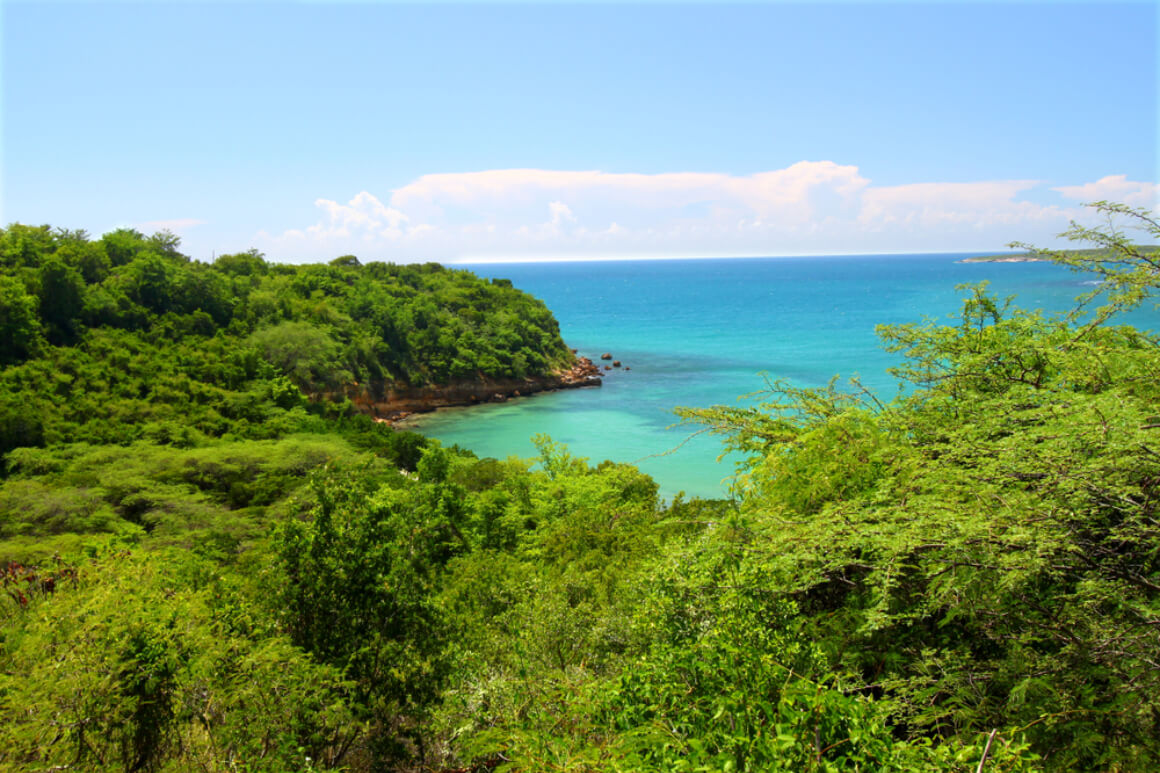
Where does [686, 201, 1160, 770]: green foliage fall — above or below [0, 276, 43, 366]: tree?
below

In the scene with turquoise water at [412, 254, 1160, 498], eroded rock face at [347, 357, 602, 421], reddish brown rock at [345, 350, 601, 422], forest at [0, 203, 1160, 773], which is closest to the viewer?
forest at [0, 203, 1160, 773]

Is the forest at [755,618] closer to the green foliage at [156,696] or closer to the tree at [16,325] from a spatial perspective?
the green foliage at [156,696]

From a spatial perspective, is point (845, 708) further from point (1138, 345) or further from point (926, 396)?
point (1138, 345)

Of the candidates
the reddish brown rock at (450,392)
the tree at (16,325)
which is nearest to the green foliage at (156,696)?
the tree at (16,325)

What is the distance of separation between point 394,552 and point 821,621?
4.67m

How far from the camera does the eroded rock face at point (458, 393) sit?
41.2 metres

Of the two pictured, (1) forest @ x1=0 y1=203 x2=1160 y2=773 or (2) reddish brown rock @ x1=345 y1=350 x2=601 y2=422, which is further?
(2) reddish brown rock @ x1=345 y1=350 x2=601 y2=422

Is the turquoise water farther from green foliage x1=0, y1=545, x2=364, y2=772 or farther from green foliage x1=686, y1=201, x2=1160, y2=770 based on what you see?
green foliage x1=0, y1=545, x2=364, y2=772

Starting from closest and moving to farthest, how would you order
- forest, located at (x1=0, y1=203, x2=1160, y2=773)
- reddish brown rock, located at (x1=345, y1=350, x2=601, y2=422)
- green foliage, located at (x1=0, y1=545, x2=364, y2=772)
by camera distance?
forest, located at (x1=0, y1=203, x2=1160, y2=773) → green foliage, located at (x1=0, y1=545, x2=364, y2=772) → reddish brown rock, located at (x1=345, y1=350, x2=601, y2=422)

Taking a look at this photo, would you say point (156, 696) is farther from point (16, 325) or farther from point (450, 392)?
point (450, 392)

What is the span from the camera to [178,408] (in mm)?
29094

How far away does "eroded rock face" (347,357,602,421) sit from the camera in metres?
41.2

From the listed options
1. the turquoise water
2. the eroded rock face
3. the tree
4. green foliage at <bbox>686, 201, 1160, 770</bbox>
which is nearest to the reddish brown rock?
the eroded rock face

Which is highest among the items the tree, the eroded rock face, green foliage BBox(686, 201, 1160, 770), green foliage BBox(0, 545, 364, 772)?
the tree
